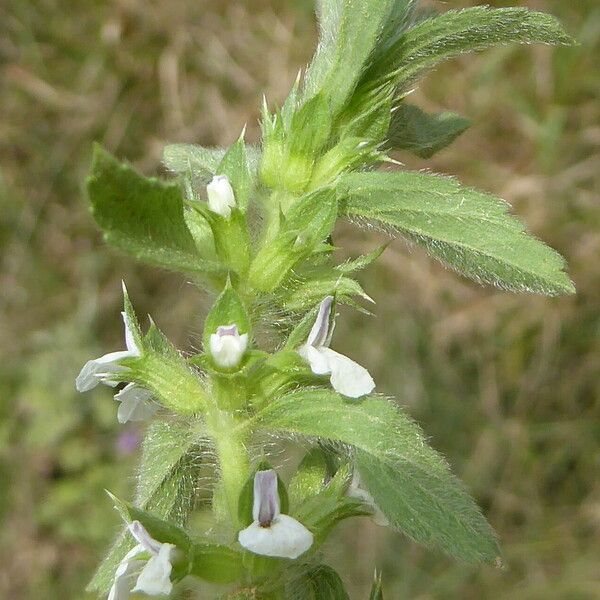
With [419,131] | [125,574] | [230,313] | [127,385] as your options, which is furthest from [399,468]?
[419,131]

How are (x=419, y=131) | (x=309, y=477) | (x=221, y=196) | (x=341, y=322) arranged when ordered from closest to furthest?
(x=221, y=196), (x=309, y=477), (x=419, y=131), (x=341, y=322)

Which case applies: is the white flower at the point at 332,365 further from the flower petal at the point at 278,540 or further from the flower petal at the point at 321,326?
the flower petal at the point at 278,540

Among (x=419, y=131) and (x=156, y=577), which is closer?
(x=156, y=577)

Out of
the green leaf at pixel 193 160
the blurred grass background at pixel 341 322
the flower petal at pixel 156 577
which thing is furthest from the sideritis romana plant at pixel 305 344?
the blurred grass background at pixel 341 322

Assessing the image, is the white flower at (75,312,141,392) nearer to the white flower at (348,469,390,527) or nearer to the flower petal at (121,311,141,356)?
the flower petal at (121,311,141,356)

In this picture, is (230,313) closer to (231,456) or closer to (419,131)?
(231,456)

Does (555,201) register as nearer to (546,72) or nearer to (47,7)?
(546,72)
